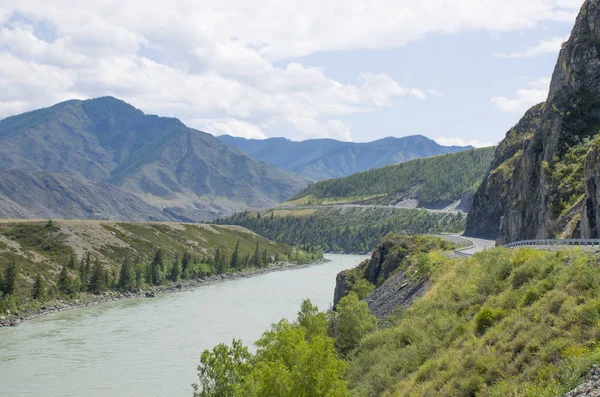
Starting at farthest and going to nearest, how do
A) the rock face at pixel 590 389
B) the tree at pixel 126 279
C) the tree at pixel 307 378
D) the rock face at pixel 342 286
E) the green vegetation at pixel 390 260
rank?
the tree at pixel 126 279 → the rock face at pixel 342 286 → the green vegetation at pixel 390 260 → the tree at pixel 307 378 → the rock face at pixel 590 389

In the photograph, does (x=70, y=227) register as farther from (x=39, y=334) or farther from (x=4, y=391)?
(x=4, y=391)

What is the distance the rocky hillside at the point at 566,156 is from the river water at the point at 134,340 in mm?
36071

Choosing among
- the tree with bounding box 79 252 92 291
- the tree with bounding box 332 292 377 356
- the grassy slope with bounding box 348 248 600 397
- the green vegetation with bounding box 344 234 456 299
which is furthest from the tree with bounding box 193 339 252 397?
the tree with bounding box 79 252 92 291

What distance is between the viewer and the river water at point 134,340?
50.7 meters

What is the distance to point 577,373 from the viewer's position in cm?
1577

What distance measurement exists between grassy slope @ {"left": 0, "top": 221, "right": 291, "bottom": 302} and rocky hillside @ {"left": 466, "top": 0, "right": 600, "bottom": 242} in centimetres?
8615

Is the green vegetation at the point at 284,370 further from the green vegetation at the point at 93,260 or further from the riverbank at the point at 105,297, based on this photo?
the green vegetation at the point at 93,260

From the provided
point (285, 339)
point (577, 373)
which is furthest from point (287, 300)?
point (577, 373)

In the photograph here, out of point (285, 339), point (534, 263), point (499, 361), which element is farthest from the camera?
point (285, 339)

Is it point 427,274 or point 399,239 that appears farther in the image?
point 399,239

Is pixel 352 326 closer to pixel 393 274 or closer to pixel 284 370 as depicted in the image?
pixel 284 370

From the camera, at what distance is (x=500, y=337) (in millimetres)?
22062

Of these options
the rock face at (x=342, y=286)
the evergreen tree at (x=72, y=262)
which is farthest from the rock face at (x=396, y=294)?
the evergreen tree at (x=72, y=262)

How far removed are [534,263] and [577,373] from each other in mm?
11766
